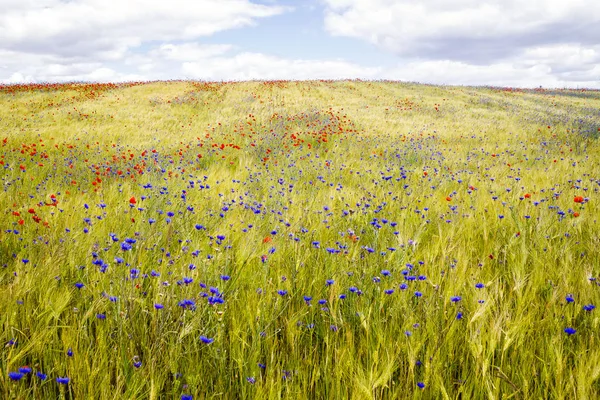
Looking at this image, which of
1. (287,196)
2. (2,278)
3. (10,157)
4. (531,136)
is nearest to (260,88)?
(531,136)

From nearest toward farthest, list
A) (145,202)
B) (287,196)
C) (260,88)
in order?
1. (145,202)
2. (287,196)
3. (260,88)

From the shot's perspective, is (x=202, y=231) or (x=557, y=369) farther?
(x=202, y=231)

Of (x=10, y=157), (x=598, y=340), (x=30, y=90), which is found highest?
(x=30, y=90)

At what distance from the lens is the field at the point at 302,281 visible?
1.41 metres

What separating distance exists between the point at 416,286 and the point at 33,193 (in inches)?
180

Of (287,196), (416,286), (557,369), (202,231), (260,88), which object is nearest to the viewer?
(557,369)

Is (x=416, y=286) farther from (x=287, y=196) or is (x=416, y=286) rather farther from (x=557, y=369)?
(x=287, y=196)

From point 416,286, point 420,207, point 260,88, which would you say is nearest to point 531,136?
point 420,207

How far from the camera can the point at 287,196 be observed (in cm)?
453

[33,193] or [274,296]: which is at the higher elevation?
[33,193]

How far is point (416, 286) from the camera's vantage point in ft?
7.07

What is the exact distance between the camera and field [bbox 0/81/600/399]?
1.41 metres

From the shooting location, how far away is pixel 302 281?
220 centimetres

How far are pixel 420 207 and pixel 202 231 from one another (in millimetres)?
2568
